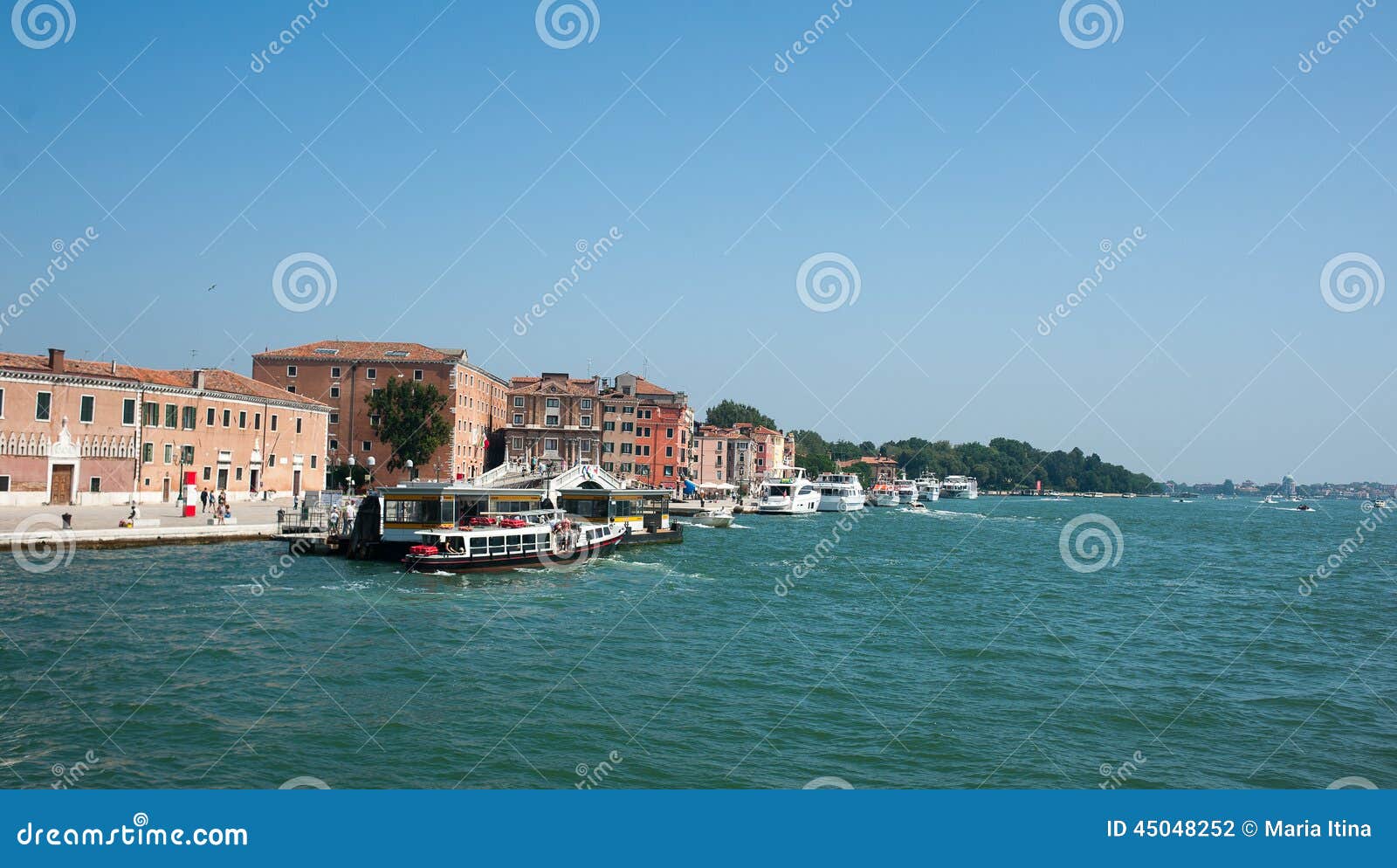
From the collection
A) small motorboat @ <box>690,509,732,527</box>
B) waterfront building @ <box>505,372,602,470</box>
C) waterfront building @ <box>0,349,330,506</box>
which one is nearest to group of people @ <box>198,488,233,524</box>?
waterfront building @ <box>0,349,330,506</box>

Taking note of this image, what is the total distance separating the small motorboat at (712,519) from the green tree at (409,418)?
17.1 meters

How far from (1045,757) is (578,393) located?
211 ft

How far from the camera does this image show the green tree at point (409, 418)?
58.6m

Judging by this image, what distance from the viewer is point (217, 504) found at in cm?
3750

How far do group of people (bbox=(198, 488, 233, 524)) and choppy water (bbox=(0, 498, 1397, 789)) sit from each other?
184 inches

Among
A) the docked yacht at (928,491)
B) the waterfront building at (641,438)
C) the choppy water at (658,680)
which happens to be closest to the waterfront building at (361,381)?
the waterfront building at (641,438)

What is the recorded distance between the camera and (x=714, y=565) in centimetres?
3372

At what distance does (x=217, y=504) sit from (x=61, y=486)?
567 centimetres

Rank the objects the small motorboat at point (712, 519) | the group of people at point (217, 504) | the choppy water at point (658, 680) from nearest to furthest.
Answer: the choppy water at point (658, 680) → the group of people at point (217, 504) → the small motorboat at point (712, 519)

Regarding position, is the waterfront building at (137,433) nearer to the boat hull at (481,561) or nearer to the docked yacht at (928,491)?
the boat hull at (481,561)

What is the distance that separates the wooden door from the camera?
3625cm

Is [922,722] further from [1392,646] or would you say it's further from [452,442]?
[452,442]

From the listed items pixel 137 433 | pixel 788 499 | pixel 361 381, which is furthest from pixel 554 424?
pixel 137 433

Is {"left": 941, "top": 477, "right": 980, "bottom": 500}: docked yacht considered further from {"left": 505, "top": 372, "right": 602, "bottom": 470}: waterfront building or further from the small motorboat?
the small motorboat
